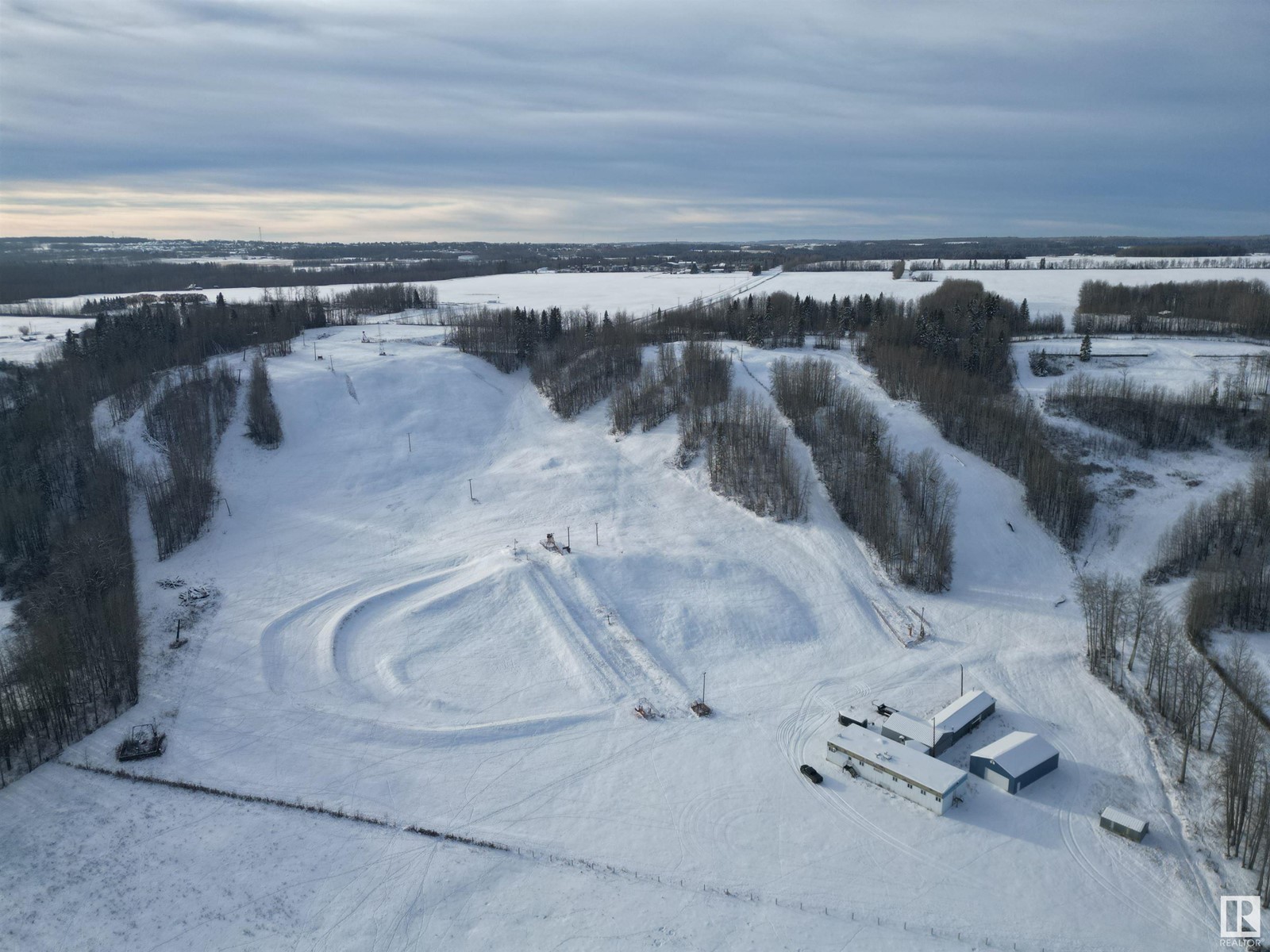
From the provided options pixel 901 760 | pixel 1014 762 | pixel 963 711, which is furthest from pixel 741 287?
pixel 901 760

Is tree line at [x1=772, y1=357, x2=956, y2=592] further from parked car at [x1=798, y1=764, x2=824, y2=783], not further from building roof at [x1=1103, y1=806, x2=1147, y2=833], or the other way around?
parked car at [x1=798, y1=764, x2=824, y2=783]

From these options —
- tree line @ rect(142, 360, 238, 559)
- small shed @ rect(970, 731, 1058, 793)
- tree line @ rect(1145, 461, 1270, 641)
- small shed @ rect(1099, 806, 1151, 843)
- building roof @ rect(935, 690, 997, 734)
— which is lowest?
small shed @ rect(1099, 806, 1151, 843)

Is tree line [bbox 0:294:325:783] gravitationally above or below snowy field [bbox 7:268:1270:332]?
below

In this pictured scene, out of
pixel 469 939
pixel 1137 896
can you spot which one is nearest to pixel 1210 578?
pixel 1137 896

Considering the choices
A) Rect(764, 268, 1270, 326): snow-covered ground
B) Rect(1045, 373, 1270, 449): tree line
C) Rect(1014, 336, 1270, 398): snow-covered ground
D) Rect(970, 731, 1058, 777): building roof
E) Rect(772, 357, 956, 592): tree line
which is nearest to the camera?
Rect(970, 731, 1058, 777): building roof

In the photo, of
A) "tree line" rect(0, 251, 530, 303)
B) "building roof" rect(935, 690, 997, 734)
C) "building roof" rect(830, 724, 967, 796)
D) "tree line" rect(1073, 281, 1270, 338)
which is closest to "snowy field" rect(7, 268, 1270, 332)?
"tree line" rect(1073, 281, 1270, 338)
